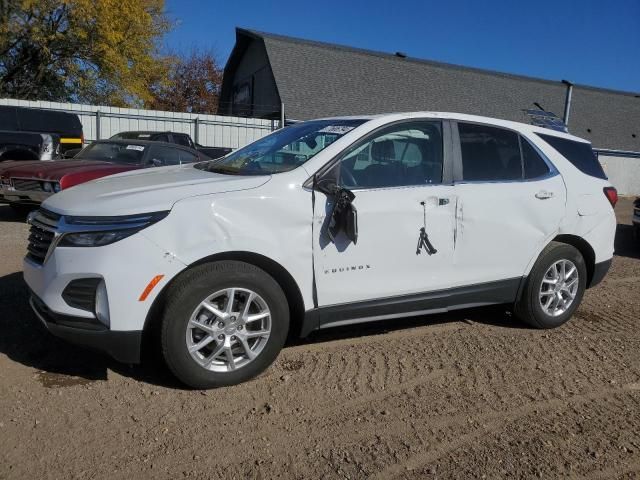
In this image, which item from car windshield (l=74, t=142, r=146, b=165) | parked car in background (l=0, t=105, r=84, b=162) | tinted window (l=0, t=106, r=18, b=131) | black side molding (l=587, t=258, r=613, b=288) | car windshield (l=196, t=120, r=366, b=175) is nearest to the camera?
car windshield (l=196, t=120, r=366, b=175)

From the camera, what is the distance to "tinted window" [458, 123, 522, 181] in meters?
4.32

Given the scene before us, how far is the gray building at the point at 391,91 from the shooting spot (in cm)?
2464

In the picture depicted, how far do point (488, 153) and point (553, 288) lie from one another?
52.8 inches

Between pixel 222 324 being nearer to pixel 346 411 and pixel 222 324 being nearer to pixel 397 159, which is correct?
pixel 346 411

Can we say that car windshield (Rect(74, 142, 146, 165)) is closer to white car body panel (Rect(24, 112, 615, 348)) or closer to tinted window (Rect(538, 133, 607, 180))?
white car body panel (Rect(24, 112, 615, 348))

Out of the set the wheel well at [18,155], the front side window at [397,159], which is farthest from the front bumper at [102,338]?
the wheel well at [18,155]

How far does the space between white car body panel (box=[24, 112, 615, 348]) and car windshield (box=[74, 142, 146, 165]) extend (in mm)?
4988

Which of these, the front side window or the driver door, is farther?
the front side window

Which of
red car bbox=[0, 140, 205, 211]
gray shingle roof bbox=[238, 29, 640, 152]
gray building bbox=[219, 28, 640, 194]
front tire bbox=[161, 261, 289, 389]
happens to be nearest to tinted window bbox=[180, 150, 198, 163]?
red car bbox=[0, 140, 205, 211]

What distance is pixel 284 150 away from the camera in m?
4.16

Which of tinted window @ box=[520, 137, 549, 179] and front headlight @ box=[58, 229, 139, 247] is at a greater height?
tinted window @ box=[520, 137, 549, 179]

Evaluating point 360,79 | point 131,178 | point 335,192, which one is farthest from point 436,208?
point 360,79

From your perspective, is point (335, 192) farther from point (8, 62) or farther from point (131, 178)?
point (8, 62)

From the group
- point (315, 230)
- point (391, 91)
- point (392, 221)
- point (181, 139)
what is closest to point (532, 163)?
point (392, 221)
